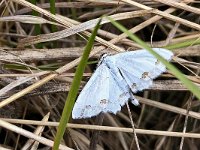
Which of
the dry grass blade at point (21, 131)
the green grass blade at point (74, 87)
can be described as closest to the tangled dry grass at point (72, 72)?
the dry grass blade at point (21, 131)

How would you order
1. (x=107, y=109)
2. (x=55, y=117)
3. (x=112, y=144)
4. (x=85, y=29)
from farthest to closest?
(x=112, y=144), (x=55, y=117), (x=85, y=29), (x=107, y=109)

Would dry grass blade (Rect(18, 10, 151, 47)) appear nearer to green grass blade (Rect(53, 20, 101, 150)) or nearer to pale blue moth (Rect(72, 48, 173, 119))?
pale blue moth (Rect(72, 48, 173, 119))

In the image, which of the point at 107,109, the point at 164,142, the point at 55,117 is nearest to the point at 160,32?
the point at 164,142

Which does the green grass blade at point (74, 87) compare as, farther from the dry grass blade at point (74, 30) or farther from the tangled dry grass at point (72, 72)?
the dry grass blade at point (74, 30)

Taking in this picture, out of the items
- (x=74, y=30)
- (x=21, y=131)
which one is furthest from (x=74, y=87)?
(x=74, y=30)

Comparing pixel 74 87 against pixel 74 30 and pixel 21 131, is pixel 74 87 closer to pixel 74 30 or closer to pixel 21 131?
pixel 21 131

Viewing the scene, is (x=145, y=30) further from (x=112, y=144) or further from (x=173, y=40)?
(x=112, y=144)

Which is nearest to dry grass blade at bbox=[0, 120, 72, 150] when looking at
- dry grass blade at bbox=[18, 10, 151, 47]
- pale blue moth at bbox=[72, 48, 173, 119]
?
pale blue moth at bbox=[72, 48, 173, 119]
